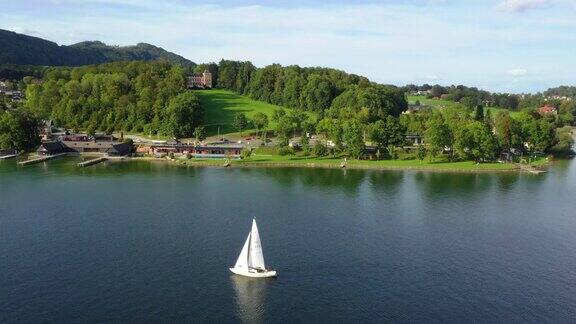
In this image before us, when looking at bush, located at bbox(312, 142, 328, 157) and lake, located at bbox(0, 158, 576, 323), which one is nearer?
lake, located at bbox(0, 158, 576, 323)

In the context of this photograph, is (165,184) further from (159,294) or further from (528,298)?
Result: (528,298)

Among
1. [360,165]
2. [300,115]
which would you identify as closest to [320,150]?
[360,165]

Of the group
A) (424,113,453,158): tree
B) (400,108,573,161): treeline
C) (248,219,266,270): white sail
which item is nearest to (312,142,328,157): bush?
(400,108,573,161): treeline

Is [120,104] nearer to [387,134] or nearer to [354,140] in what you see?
[354,140]

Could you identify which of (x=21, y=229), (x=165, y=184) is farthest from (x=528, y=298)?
(x=165, y=184)

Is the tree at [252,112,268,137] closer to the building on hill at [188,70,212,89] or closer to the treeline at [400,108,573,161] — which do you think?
the treeline at [400,108,573,161]

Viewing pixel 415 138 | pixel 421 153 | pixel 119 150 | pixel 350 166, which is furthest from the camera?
pixel 415 138
